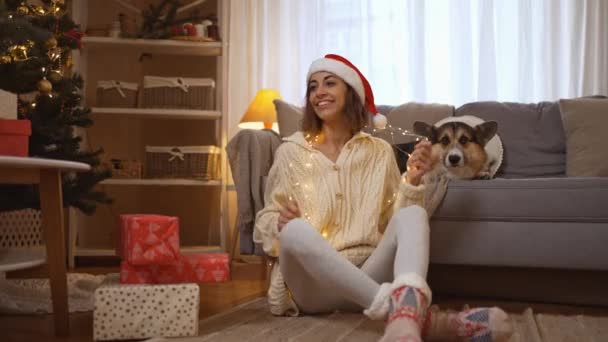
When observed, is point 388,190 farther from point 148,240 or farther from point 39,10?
point 39,10

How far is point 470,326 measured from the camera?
4.31 ft

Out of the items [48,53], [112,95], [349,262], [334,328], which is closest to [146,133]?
[112,95]

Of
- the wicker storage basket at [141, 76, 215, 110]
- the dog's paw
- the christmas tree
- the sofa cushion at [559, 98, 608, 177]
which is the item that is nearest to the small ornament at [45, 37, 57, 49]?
the christmas tree

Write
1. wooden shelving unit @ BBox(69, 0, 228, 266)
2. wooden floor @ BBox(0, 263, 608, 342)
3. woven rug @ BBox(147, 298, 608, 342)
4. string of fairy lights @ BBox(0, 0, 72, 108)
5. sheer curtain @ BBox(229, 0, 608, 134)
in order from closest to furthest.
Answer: woven rug @ BBox(147, 298, 608, 342), wooden floor @ BBox(0, 263, 608, 342), string of fairy lights @ BBox(0, 0, 72, 108), sheer curtain @ BBox(229, 0, 608, 134), wooden shelving unit @ BBox(69, 0, 228, 266)

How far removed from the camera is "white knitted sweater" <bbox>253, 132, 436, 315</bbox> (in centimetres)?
164

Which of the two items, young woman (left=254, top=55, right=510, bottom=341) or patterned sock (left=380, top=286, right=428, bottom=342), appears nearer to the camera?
patterned sock (left=380, top=286, right=428, bottom=342)

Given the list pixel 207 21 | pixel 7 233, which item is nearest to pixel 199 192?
pixel 207 21

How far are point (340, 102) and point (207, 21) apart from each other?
72.9 inches

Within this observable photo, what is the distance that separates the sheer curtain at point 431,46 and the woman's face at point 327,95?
1788mm

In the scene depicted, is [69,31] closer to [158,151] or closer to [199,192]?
[158,151]

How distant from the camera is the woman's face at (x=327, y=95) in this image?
5.90 feet

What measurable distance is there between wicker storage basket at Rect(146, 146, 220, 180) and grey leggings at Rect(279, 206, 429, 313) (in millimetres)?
1793

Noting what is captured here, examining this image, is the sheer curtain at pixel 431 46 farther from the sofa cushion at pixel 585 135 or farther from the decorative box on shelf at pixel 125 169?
the sofa cushion at pixel 585 135

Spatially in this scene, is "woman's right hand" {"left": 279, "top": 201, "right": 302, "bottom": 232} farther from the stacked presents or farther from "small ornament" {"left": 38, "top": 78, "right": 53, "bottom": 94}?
"small ornament" {"left": 38, "top": 78, "right": 53, "bottom": 94}
